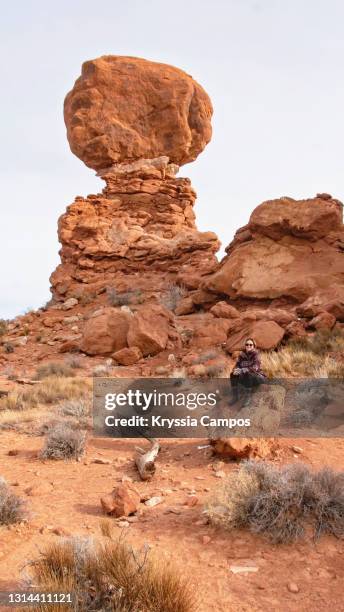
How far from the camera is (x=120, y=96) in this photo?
21.4 metres

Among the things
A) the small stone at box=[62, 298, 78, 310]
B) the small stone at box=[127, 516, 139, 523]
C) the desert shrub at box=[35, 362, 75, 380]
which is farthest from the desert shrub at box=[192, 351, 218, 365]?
the small stone at box=[62, 298, 78, 310]

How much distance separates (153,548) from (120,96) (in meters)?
21.0

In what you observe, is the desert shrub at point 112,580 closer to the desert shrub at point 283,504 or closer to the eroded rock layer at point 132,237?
the desert shrub at point 283,504

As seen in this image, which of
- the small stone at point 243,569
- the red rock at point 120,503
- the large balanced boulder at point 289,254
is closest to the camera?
the small stone at point 243,569

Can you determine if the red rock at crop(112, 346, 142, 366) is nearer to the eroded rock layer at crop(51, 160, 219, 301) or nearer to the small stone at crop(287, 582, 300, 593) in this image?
the eroded rock layer at crop(51, 160, 219, 301)

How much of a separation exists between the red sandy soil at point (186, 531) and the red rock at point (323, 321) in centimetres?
567

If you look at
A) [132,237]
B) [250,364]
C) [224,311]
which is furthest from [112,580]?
[132,237]

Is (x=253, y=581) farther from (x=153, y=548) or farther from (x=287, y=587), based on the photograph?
(x=153, y=548)

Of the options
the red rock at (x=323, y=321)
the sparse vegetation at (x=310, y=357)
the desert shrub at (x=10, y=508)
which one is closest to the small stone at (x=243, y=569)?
the desert shrub at (x=10, y=508)

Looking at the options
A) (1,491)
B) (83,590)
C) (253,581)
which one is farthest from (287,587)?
(1,491)

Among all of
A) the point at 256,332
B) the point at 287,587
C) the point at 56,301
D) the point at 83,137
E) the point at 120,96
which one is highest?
the point at 120,96

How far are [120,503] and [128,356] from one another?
836 cm

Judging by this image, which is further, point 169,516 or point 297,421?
point 297,421

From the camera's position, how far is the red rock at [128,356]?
511 inches
